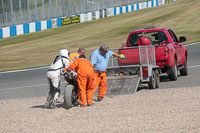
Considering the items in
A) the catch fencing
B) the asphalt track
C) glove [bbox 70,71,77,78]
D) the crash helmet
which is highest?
the catch fencing

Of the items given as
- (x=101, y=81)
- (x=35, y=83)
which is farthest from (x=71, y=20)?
(x=101, y=81)

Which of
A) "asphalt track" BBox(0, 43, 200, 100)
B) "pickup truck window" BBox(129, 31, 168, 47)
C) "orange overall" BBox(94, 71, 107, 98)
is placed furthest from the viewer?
"pickup truck window" BBox(129, 31, 168, 47)

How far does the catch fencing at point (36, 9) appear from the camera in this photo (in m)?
49.1

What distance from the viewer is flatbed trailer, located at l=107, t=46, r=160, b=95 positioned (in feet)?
48.4

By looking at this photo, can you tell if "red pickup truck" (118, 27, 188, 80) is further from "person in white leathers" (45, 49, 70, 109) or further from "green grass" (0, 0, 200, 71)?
"green grass" (0, 0, 200, 71)

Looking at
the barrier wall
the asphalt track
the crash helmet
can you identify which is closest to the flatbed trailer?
the crash helmet

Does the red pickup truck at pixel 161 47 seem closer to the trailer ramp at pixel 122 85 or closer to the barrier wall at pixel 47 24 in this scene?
the trailer ramp at pixel 122 85

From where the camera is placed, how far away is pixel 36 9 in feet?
174

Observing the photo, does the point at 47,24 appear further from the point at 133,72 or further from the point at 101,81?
the point at 101,81

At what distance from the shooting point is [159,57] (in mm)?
15984

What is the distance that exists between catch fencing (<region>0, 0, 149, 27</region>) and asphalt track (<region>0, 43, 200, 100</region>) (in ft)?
79.7

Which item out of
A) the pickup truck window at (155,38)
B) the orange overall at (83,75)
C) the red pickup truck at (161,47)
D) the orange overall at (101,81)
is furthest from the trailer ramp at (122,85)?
the orange overall at (83,75)

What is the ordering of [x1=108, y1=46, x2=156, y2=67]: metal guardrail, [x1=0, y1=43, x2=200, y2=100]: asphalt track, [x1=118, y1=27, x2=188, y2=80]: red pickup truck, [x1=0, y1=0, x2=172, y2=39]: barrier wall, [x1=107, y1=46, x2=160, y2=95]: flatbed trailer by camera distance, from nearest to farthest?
[x1=107, y1=46, x2=160, y2=95]: flatbed trailer → [x1=108, y1=46, x2=156, y2=67]: metal guardrail → [x1=118, y1=27, x2=188, y2=80]: red pickup truck → [x1=0, y1=43, x2=200, y2=100]: asphalt track → [x1=0, y1=0, x2=172, y2=39]: barrier wall

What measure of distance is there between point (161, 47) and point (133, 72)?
54.2 inches
